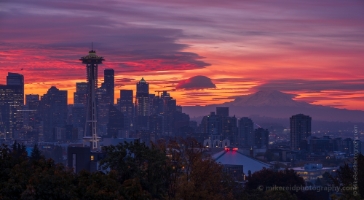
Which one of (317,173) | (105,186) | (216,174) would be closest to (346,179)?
(216,174)

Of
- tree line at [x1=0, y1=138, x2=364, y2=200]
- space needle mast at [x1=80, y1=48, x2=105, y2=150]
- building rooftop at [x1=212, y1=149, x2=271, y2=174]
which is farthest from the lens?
space needle mast at [x1=80, y1=48, x2=105, y2=150]

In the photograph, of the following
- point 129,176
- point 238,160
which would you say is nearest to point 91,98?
point 238,160

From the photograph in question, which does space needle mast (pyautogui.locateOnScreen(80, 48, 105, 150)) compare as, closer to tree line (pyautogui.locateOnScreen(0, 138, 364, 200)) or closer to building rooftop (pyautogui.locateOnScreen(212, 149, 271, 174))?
building rooftop (pyautogui.locateOnScreen(212, 149, 271, 174))

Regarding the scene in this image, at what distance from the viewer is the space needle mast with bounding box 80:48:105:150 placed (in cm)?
16275

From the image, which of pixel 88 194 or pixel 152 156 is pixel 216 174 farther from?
pixel 88 194

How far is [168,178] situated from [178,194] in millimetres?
1468

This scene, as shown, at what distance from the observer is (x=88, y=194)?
20.8m

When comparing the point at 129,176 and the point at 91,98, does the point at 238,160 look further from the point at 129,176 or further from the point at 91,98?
the point at 129,176

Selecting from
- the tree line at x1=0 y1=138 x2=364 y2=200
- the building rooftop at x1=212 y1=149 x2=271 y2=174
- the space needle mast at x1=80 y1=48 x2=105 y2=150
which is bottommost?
the building rooftop at x1=212 y1=149 x2=271 y2=174

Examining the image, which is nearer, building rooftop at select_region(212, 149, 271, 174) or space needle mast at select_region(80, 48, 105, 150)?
building rooftop at select_region(212, 149, 271, 174)

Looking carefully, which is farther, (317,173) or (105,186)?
(317,173)

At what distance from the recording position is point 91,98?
163m

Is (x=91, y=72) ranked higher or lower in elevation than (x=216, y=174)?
higher

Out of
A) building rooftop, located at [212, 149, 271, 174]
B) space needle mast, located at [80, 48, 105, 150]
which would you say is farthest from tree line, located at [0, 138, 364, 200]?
space needle mast, located at [80, 48, 105, 150]
